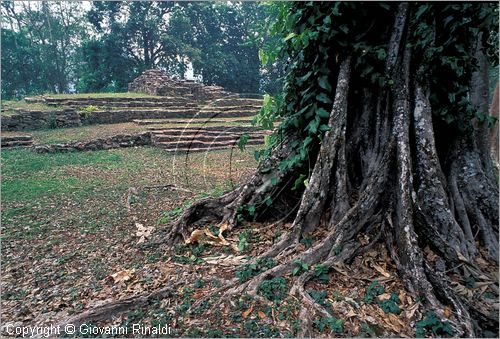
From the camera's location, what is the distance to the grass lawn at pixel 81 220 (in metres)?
2.93

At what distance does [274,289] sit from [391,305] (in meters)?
0.81

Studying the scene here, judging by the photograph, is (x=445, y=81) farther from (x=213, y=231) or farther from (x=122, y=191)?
(x=122, y=191)

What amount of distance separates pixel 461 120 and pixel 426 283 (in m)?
1.45

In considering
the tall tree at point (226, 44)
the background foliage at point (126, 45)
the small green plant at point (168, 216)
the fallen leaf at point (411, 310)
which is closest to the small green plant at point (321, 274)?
the fallen leaf at point (411, 310)

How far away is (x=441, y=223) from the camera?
2666 mm

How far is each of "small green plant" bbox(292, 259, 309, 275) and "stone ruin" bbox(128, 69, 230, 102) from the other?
16726mm

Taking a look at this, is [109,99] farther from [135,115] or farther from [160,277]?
[160,277]

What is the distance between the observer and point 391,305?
7.61 ft

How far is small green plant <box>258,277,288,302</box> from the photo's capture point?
245 cm

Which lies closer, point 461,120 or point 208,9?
point 461,120

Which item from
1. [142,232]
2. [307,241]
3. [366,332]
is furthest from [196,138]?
[366,332]

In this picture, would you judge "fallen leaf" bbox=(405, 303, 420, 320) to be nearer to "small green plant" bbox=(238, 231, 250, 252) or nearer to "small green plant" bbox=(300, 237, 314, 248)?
"small green plant" bbox=(300, 237, 314, 248)

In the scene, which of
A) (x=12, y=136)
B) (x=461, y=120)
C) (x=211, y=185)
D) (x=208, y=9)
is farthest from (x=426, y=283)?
(x=208, y=9)

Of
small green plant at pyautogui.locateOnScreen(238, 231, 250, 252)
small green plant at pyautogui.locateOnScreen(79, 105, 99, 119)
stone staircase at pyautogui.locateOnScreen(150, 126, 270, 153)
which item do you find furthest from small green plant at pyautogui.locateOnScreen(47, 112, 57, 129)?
small green plant at pyautogui.locateOnScreen(238, 231, 250, 252)
